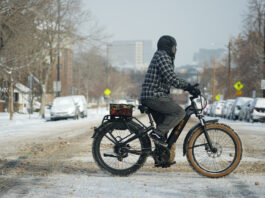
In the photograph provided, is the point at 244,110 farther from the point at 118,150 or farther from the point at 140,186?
the point at 140,186

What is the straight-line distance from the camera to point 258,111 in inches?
1133

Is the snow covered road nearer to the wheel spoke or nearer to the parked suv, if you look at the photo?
the wheel spoke

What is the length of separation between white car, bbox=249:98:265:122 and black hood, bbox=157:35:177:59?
76.4 feet

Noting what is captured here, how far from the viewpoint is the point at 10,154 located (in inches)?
373

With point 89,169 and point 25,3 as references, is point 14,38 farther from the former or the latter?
point 89,169

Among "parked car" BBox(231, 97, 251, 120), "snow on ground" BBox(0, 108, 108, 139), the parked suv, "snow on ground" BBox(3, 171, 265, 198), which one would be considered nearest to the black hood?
"snow on ground" BBox(3, 171, 265, 198)

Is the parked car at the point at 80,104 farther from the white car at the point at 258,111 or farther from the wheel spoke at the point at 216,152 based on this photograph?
the wheel spoke at the point at 216,152

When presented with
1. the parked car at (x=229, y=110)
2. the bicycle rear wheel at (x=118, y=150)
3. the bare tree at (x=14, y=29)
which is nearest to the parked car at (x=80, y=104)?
the bare tree at (x=14, y=29)

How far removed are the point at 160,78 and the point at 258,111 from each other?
23513 mm

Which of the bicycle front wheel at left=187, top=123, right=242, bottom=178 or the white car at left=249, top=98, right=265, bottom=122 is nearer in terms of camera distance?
the bicycle front wheel at left=187, top=123, right=242, bottom=178

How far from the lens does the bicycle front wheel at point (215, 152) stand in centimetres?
620

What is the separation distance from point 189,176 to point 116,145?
3.38ft

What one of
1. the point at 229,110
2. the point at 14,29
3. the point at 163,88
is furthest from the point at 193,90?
the point at 229,110

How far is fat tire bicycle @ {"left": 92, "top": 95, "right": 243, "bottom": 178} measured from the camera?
6215 mm
